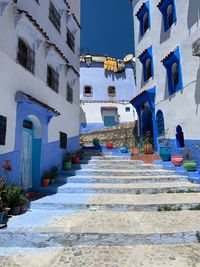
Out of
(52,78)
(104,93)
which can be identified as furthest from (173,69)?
(104,93)

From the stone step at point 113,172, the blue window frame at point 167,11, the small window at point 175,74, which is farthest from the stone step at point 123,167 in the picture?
the blue window frame at point 167,11

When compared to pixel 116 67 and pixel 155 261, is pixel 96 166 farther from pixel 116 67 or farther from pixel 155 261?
pixel 116 67

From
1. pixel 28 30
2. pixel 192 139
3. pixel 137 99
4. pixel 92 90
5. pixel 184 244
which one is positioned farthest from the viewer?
pixel 92 90

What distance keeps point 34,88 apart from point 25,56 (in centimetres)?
124

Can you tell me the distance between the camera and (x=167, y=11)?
47.8 feet

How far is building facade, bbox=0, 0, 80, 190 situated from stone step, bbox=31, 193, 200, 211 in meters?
1.58

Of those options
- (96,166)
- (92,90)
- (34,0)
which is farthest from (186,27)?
(92,90)

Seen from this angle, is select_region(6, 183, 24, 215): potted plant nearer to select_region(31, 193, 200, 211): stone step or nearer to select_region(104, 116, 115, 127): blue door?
select_region(31, 193, 200, 211): stone step

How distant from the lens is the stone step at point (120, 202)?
7098 mm

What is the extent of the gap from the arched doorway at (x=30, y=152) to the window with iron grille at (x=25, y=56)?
1.98 m

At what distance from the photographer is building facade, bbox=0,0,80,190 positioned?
774cm

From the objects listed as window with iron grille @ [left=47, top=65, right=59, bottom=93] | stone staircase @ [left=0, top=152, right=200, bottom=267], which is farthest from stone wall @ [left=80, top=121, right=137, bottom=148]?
stone staircase @ [left=0, top=152, right=200, bottom=267]

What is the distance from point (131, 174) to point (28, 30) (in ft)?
24.3

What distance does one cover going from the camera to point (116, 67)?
3328 centimetres
